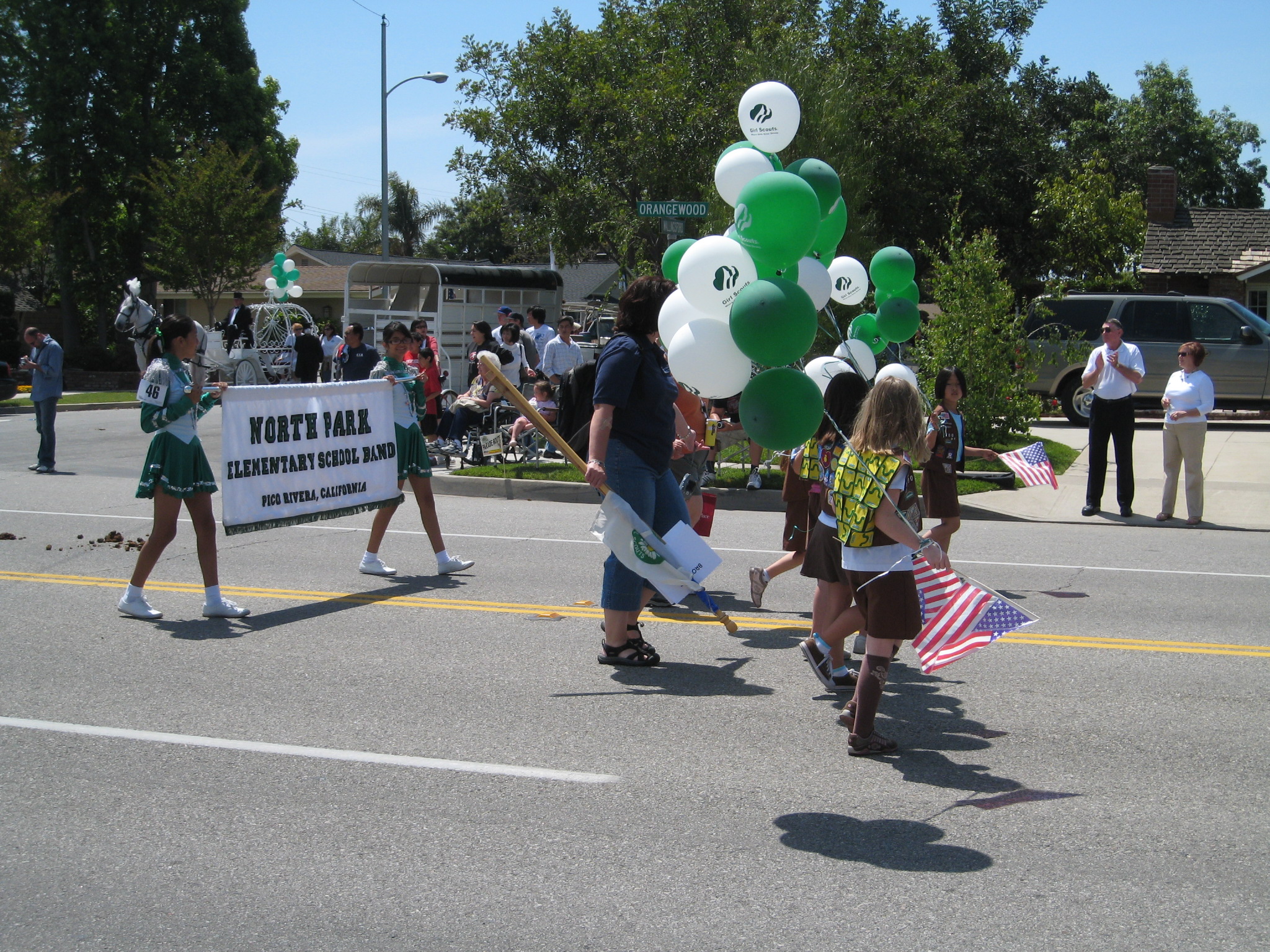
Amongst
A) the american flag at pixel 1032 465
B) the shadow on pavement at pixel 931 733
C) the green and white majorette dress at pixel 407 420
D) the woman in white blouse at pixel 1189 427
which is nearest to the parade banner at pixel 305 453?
the green and white majorette dress at pixel 407 420

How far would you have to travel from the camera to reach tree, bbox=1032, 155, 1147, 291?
3041 centimetres

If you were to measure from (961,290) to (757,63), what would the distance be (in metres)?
6.56

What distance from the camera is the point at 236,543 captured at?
10.4 meters

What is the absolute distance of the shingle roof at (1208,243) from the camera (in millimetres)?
29891

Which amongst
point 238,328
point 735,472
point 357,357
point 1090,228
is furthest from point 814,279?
point 1090,228

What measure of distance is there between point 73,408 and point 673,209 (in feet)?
58.1

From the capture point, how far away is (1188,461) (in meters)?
11.9

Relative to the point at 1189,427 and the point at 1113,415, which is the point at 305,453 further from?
the point at 1189,427

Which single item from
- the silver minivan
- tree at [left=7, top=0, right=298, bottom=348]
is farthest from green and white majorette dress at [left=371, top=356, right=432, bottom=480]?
tree at [left=7, top=0, right=298, bottom=348]

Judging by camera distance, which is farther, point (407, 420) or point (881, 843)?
point (407, 420)

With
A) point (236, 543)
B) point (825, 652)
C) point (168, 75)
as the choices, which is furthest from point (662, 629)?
point (168, 75)

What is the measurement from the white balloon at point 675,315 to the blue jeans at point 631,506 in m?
0.76

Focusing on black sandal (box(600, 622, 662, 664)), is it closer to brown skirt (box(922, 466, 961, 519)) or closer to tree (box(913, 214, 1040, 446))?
brown skirt (box(922, 466, 961, 519))

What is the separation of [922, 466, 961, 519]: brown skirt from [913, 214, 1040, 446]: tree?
7694mm
